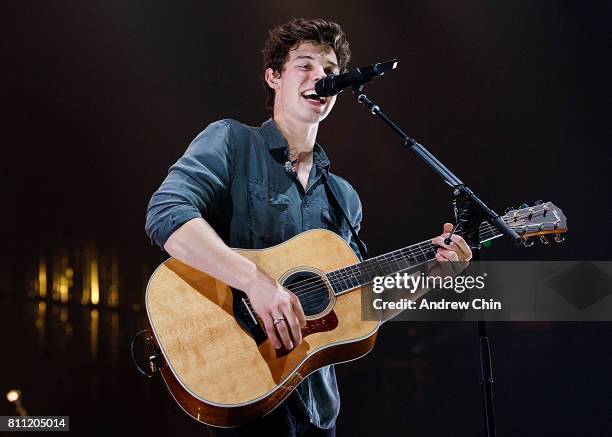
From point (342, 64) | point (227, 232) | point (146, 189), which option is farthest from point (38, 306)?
point (342, 64)

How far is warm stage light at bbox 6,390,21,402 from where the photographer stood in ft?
10.7

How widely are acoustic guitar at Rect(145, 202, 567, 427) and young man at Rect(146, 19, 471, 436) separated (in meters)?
0.07

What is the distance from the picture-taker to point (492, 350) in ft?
13.4

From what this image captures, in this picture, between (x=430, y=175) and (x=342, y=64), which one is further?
(x=430, y=175)

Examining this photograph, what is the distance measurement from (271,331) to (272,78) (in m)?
1.31

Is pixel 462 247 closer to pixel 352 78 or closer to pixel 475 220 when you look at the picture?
pixel 475 220

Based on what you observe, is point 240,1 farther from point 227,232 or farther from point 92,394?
point 92,394

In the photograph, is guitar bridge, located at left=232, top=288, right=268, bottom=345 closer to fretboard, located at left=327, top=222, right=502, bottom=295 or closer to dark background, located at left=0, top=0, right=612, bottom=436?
fretboard, located at left=327, top=222, right=502, bottom=295

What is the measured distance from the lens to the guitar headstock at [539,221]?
2.39 m

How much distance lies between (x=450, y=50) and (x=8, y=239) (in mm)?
2994

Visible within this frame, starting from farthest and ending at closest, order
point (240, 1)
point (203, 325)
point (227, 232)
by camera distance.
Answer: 1. point (240, 1)
2. point (227, 232)
3. point (203, 325)

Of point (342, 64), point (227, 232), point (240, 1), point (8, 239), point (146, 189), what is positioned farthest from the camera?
point (240, 1)

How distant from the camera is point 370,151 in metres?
4.07

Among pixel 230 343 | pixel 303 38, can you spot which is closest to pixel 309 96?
pixel 303 38
